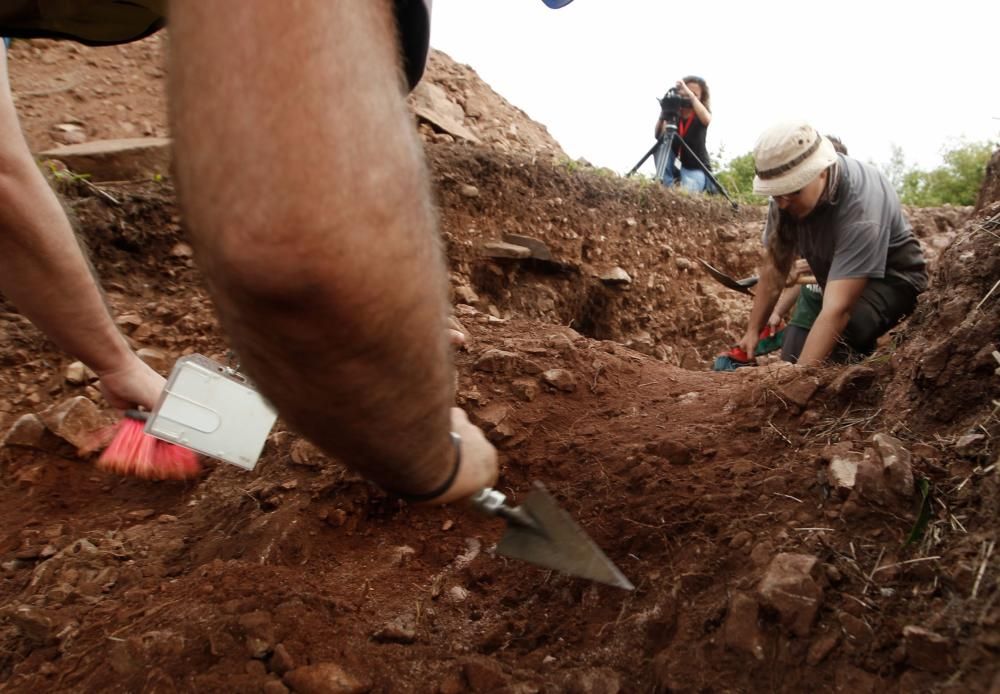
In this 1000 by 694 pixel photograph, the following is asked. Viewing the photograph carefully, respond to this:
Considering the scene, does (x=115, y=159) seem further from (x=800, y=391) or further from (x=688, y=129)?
(x=688, y=129)

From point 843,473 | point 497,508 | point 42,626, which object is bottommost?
point 42,626

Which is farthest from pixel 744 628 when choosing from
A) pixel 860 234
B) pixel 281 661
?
pixel 860 234

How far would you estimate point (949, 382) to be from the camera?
4.92 feet

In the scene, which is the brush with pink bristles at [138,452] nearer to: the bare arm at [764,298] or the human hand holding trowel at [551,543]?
the human hand holding trowel at [551,543]

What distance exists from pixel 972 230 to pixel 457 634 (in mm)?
1995

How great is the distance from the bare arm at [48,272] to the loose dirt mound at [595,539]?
58 centimetres

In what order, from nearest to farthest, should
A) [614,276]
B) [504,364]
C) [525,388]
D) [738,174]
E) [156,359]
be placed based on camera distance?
[525,388] < [504,364] < [156,359] < [614,276] < [738,174]

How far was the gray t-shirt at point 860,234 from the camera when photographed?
3404 millimetres

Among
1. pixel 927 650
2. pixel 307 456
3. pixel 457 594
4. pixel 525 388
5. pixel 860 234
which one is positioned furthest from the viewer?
pixel 860 234

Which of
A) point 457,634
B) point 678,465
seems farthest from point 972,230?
point 457,634

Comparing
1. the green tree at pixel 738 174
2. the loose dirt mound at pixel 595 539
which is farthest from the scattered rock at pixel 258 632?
the green tree at pixel 738 174

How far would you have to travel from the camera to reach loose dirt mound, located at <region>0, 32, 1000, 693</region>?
3.75ft

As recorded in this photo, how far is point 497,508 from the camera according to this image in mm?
1326

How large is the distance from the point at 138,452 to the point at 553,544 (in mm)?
1346
